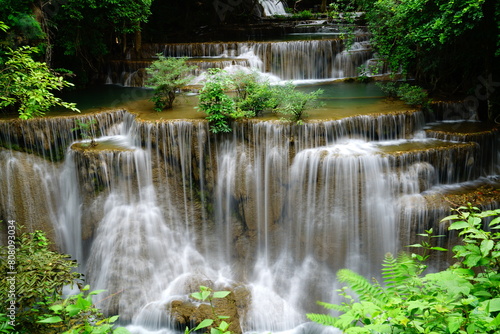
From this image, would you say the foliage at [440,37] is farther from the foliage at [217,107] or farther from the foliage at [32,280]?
the foliage at [32,280]

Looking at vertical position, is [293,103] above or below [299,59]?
below

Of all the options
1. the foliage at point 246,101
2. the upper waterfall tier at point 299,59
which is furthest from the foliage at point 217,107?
the upper waterfall tier at point 299,59

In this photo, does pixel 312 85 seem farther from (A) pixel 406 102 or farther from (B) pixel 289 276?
(B) pixel 289 276

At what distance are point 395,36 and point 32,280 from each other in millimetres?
11431

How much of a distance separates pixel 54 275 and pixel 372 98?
419 inches

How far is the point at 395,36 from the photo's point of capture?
11.7 meters

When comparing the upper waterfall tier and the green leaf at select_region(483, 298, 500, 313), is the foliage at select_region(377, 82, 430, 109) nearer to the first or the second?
the upper waterfall tier

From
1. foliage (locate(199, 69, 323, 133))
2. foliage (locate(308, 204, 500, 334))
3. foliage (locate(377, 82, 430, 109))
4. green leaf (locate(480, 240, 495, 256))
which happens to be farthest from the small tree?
green leaf (locate(480, 240, 495, 256))

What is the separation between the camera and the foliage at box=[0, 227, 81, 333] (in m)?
3.47

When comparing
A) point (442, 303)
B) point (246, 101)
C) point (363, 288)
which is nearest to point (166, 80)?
point (246, 101)

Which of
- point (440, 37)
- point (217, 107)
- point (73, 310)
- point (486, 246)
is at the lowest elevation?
point (73, 310)

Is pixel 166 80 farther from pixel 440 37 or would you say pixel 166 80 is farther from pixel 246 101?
pixel 440 37

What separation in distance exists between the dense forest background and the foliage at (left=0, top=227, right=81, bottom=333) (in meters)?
5.61

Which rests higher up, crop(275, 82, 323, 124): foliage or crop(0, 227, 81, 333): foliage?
crop(275, 82, 323, 124): foliage
